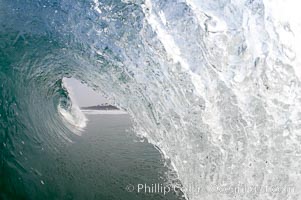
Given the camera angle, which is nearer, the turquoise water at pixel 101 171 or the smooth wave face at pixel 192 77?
the smooth wave face at pixel 192 77

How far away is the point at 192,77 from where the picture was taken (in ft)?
10.6

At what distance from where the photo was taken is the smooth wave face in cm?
304

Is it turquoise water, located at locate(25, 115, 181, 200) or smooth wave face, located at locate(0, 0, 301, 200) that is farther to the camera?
turquoise water, located at locate(25, 115, 181, 200)

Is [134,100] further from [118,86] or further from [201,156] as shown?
[201,156]

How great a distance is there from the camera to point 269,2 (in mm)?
3031

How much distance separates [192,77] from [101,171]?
7.40 ft

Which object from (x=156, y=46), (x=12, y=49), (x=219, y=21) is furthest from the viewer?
(x=12, y=49)

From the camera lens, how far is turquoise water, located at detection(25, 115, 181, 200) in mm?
3506

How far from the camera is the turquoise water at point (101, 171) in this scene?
11.5ft

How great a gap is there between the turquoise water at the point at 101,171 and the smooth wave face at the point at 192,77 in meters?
0.27

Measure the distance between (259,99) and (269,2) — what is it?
860mm

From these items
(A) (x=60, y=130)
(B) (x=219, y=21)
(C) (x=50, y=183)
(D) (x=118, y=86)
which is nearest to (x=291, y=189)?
(B) (x=219, y=21)

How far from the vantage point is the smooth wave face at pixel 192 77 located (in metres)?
3.04

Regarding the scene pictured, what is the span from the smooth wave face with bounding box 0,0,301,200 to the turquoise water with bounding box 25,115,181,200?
268 mm
